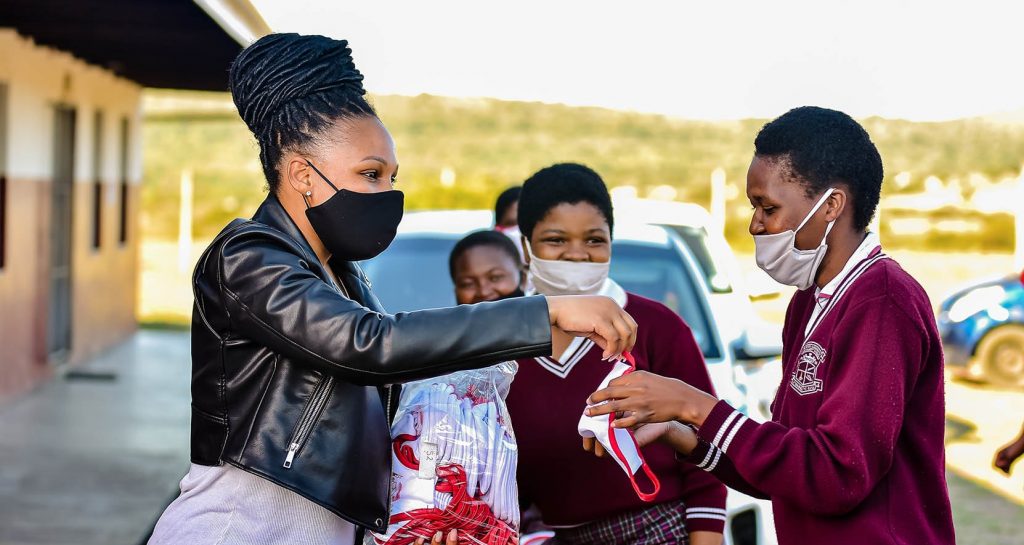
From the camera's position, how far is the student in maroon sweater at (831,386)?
2.32m

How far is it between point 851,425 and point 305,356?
3.56ft

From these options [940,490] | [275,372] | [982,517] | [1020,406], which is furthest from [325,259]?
[1020,406]

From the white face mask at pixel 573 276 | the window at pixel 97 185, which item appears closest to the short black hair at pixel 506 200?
the white face mask at pixel 573 276

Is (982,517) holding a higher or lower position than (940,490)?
lower

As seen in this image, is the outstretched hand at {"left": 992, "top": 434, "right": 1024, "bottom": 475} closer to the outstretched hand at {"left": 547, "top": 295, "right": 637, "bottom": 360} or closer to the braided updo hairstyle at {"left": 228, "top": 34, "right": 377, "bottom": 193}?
the outstretched hand at {"left": 547, "top": 295, "right": 637, "bottom": 360}

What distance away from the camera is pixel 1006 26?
50625 millimetres

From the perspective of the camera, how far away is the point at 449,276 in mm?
5508

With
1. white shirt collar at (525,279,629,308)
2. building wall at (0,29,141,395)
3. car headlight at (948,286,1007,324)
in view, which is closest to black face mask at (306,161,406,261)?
white shirt collar at (525,279,629,308)

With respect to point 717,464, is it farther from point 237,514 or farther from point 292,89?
point 292,89

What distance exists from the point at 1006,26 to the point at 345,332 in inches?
2142

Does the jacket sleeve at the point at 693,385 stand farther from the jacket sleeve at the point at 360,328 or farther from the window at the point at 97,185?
the window at the point at 97,185

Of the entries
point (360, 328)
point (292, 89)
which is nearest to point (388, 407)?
point (360, 328)

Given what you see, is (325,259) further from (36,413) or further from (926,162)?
(926,162)

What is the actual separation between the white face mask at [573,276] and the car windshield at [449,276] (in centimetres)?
185
